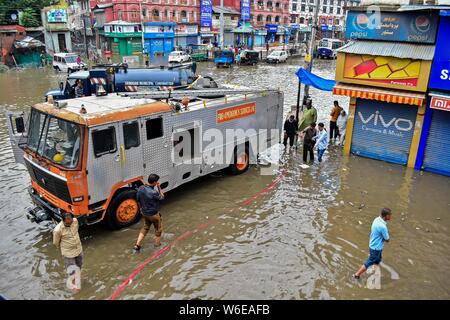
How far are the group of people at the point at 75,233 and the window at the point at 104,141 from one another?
1.25m

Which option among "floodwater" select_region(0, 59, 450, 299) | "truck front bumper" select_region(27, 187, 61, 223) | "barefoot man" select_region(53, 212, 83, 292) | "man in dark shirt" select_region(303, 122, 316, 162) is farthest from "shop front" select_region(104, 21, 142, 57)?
"barefoot man" select_region(53, 212, 83, 292)

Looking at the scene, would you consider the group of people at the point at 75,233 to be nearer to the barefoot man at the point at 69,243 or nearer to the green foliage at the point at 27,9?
the barefoot man at the point at 69,243

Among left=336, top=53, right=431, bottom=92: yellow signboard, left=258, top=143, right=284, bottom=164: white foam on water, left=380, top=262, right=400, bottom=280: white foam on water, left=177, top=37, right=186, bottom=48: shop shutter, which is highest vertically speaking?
left=336, top=53, right=431, bottom=92: yellow signboard

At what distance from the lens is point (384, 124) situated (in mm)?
13039

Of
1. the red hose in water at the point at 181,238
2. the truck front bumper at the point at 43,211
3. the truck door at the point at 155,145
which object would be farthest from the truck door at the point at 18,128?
the red hose in water at the point at 181,238

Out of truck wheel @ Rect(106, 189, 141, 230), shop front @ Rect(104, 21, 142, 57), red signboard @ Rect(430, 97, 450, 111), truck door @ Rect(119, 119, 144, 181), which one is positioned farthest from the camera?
shop front @ Rect(104, 21, 142, 57)

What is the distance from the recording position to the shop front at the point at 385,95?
1166cm

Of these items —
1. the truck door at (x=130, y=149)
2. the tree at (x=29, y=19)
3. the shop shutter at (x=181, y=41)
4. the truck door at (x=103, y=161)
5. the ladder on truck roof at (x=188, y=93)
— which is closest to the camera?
the truck door at (x=103, y=161)

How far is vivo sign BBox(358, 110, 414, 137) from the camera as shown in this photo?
12578 mm

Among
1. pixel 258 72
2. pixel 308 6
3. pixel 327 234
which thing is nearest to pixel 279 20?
pixel 308 6

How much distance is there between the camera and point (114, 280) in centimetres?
704

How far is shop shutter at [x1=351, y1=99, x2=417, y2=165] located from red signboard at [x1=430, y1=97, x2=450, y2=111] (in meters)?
1.00

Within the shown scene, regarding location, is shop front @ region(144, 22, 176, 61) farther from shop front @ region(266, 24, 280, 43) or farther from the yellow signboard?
the yellow signboard

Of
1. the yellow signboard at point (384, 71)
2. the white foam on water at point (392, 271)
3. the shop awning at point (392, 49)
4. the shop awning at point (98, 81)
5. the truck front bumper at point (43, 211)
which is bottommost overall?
the white foam on water at point (392, 271)
